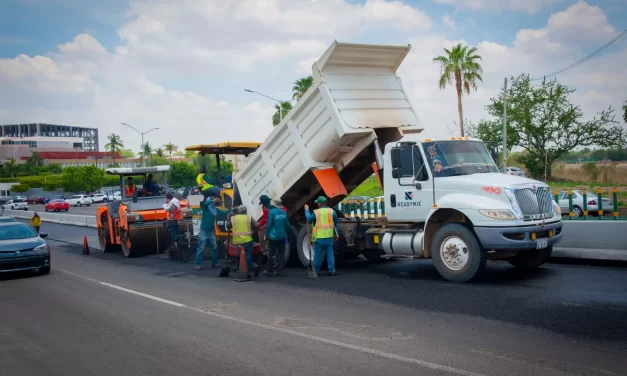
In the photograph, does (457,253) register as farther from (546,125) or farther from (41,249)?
(546,125)

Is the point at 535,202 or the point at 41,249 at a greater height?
the point at 535,202

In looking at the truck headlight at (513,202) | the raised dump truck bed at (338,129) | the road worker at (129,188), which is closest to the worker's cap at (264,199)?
the raised dump truck bed at (338,129)

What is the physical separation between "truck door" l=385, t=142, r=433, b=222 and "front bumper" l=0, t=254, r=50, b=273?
26.1ft

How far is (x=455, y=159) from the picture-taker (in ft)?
34.1

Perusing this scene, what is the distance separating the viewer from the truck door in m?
10.4


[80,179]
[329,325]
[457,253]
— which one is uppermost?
[80,179]

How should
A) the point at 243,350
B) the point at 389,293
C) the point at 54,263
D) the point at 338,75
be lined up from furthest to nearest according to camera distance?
the point at 54,263
the point at 338,75
the point at 389,293
the point at 243,350

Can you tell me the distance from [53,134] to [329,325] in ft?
582

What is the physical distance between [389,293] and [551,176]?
37.6 metres

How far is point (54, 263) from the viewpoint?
52.2 ft

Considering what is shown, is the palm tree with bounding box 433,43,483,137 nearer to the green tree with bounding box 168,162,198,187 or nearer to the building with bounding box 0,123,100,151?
the green tree with bounding box 168,162,198,187

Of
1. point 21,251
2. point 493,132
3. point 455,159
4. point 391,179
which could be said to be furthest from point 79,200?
point 455,159

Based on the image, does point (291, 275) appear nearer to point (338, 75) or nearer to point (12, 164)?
point (338, 75)

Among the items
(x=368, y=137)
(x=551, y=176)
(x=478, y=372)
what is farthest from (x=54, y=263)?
(x=551, y=176)
